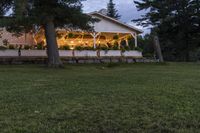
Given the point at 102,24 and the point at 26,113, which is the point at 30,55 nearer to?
the point at 102,24

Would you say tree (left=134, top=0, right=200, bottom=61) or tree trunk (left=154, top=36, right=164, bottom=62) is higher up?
tree (left=134, top=0, right=200, bottom=61)

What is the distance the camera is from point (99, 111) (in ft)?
24.0

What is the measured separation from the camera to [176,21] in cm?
4391

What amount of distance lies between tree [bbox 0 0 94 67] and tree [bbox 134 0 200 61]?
1961 centimetres

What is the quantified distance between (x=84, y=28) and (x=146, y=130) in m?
20.6

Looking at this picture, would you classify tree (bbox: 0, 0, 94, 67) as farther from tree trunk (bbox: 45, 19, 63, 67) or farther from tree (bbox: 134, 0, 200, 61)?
tree (bbox: 134, 0, 200, 61)

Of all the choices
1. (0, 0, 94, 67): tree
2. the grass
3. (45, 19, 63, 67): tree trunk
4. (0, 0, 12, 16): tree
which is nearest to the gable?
(0, 0, 94, 67): tree

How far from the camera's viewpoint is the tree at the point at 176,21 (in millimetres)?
43312

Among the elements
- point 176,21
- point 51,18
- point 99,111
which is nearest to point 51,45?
point 51,18

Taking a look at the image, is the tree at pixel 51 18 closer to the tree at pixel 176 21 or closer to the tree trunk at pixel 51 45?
the tree trunk at pixel 51 45

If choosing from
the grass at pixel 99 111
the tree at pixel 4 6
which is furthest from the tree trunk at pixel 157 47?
the grass at pixel 99 111

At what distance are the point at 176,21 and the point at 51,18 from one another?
76.6 ft

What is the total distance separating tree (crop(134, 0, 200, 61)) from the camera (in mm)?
43312

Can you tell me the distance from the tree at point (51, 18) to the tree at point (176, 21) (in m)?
19.6
